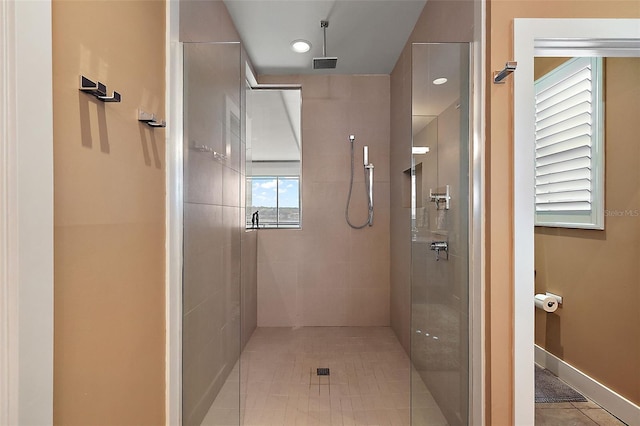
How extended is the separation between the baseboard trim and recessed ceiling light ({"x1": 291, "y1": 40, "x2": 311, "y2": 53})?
259 centimetres

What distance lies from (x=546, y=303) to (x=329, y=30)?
91.1 inches

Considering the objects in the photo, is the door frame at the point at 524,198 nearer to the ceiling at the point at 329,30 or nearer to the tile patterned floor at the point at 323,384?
the tile patterned floor at the point at 323,384

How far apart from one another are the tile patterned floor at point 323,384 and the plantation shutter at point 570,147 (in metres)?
1.02

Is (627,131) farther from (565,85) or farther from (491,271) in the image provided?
(491,271)

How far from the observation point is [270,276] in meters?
3.60

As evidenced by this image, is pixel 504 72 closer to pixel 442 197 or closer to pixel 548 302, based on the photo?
pixel 442 197

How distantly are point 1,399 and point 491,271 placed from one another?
61.1 inches

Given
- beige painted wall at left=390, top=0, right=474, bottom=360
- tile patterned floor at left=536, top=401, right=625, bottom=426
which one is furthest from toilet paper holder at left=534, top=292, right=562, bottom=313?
beige painted wall at left=390, top=0, right=474, bottom=360

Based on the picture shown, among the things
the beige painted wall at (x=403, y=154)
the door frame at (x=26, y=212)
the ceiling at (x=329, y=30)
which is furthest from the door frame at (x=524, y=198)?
the door frame at (x=26, y=212)

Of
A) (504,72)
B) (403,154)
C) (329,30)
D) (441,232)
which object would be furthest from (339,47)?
(441,232)

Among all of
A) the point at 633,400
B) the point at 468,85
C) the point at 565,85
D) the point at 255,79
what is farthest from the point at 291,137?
the point at 633,400

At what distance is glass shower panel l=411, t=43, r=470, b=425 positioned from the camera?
5.29ft

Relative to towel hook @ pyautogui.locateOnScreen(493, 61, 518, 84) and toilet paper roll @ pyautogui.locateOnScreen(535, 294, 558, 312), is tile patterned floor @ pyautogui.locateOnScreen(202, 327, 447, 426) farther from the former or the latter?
towel hook @ pyautogui.locateOnScreen(493, 61, 518, 84)

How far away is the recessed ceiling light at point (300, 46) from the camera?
9.51ft
